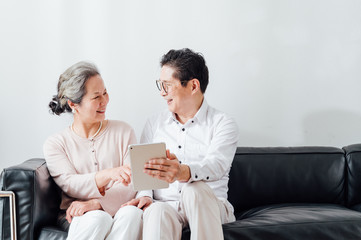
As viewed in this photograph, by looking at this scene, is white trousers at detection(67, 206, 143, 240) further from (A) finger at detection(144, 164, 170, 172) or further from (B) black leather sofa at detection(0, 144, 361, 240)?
(B) black leather sofa at detection(0, 144, 361, 240)

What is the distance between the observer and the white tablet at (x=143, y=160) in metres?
1.76

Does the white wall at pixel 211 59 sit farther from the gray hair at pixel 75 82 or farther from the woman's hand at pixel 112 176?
the woman's hand at pixel 112 176

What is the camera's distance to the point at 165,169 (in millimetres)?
1803

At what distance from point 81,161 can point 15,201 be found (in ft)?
1.27

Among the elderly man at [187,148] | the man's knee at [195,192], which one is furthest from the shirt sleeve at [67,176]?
the man's knee at [195,192]

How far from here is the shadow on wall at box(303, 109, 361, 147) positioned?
9.46ft

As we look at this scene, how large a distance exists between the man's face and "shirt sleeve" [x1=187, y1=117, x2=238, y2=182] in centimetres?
22

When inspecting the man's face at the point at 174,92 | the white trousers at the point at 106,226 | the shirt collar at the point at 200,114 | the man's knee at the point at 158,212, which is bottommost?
the white trousers at the point at 106,226

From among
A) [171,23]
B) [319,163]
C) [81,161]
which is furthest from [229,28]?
[81,161]

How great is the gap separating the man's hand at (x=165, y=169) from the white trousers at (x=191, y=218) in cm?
7

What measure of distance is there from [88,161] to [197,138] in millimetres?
561

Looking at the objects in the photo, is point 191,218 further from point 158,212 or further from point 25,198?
point 25,198

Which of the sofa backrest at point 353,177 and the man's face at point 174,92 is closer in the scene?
the man's face at point 174,92

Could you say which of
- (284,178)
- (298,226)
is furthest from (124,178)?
(284,178)
